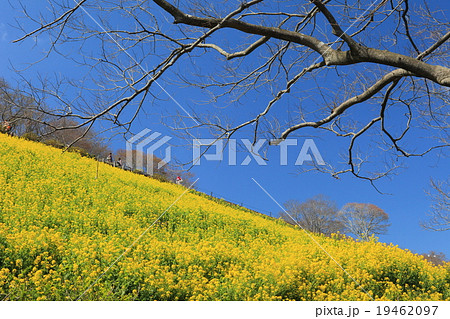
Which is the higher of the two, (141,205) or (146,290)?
(141,205)

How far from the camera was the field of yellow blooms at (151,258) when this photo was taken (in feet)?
15.6

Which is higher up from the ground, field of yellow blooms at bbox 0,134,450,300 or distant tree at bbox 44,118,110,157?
distant tree at bbox 44,118,110,157

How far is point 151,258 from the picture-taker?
6043 mm

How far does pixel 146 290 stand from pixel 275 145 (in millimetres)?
3194

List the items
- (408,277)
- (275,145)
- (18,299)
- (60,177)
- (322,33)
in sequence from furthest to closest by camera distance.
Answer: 1. (60,177)
2. (408,277)
3. (275,145)
4. (322,33)
5. (18,299)

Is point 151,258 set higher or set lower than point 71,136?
lower

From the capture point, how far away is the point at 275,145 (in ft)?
20.1

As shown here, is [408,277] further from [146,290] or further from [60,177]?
[60,177]

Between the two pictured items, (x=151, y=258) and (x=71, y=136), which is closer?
(x=151, y=258)

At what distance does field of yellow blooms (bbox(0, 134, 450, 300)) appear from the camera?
187 inches

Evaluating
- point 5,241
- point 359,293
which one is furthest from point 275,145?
point 5,241

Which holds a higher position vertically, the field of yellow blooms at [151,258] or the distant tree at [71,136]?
the distant tree at [71,136]

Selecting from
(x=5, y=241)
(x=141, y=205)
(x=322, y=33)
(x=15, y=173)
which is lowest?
(x=5, y=241)
